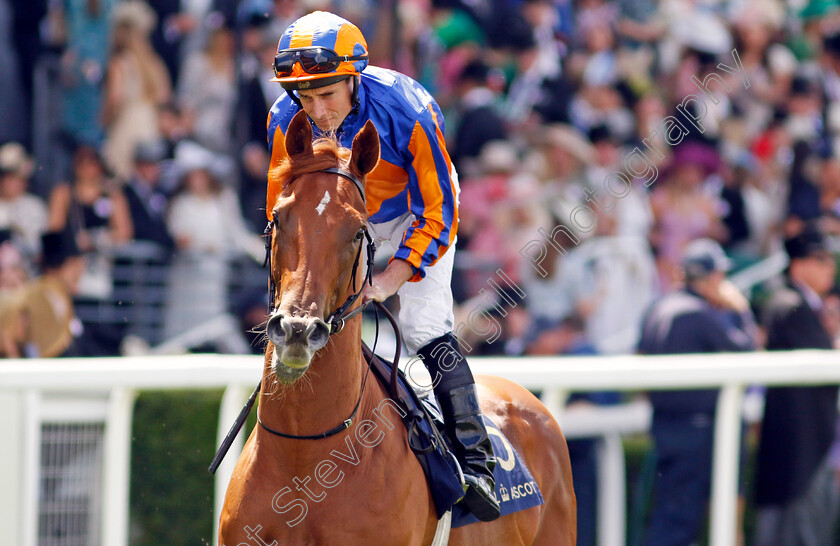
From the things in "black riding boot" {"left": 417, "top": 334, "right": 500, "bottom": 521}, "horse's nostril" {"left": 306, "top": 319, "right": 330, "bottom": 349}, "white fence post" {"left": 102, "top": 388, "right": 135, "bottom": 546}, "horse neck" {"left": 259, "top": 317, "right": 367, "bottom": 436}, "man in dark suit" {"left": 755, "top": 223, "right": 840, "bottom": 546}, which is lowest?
"man in dark suit" {"left": 755, "top": 223, "right": 840, "bottom": 546}

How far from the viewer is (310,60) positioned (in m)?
2.96

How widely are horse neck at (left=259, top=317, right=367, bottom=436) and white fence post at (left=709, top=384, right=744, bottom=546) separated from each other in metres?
2.91

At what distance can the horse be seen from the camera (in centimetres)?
264

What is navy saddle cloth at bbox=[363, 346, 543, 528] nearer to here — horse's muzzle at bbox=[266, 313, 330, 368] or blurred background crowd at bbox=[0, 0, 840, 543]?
horse's muzzle at bbox=[266, 313, 330, 368]

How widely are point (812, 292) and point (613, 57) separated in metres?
3.43

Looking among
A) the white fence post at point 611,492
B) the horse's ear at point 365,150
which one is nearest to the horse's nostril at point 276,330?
the horse's ear at point 365,150

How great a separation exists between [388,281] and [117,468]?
172cm

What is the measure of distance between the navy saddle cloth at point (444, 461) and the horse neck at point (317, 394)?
341mm

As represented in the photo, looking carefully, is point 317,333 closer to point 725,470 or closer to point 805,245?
point 725,470

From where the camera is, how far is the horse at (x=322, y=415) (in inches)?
104

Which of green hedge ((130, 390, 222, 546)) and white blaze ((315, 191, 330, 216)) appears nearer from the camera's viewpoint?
white blaze ((315, 191, 330, 216))

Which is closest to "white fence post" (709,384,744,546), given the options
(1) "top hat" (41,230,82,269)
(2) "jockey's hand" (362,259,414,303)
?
(2) "jockey's hand" (362,259,414,303)

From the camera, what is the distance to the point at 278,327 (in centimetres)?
247

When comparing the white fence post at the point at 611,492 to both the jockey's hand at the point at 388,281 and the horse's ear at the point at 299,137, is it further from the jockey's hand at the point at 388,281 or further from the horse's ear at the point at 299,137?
the horse's ear at the point at 299,137
